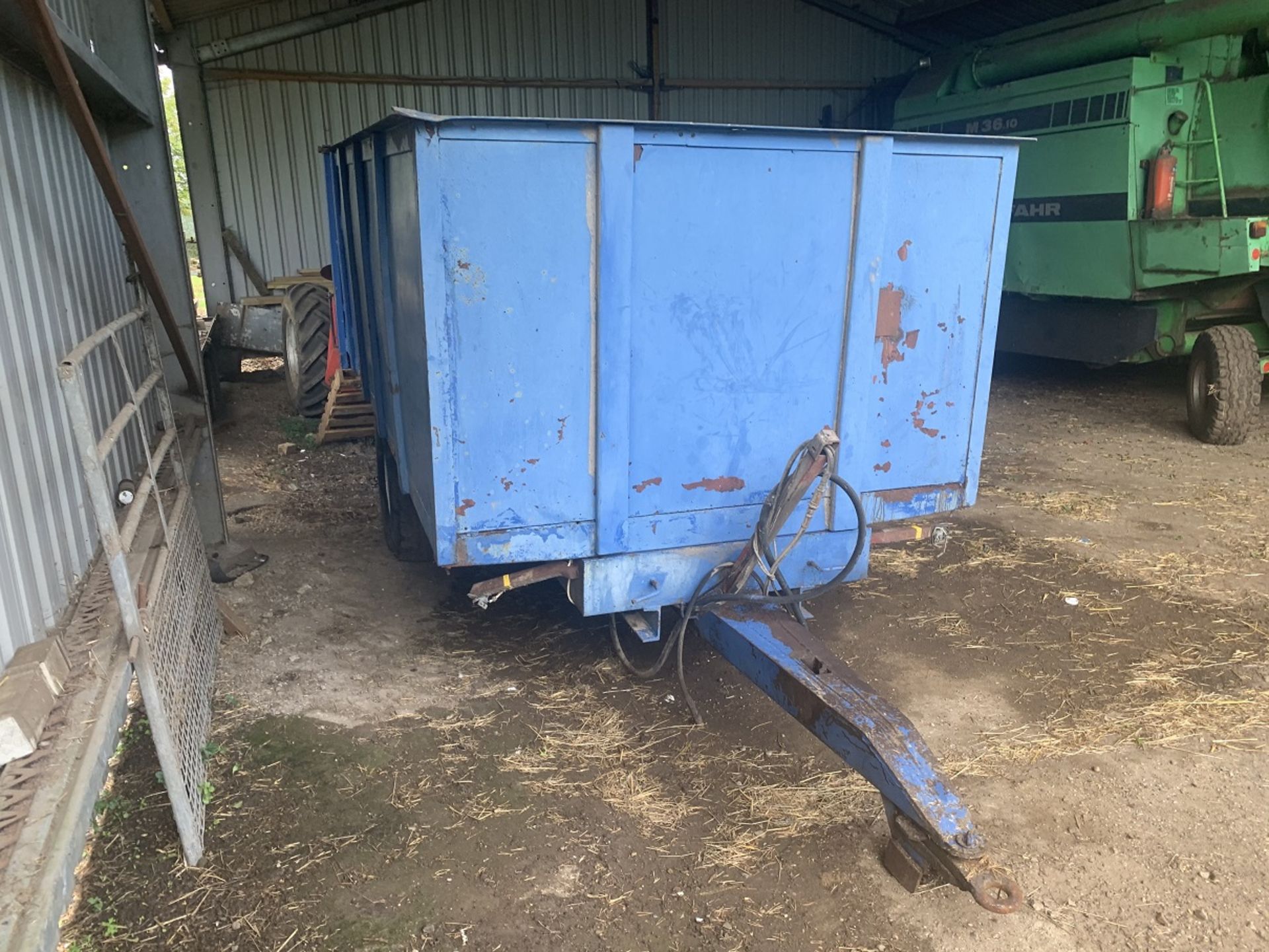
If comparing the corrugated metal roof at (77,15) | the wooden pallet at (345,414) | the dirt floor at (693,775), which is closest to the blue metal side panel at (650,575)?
the dirt floor at (693,775)

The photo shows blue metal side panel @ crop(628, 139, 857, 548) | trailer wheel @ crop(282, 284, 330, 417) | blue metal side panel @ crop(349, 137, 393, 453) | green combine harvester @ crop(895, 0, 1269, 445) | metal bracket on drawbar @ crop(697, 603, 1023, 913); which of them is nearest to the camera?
metal bracket on drawbar @ crop(697, 603, 1023, 913)

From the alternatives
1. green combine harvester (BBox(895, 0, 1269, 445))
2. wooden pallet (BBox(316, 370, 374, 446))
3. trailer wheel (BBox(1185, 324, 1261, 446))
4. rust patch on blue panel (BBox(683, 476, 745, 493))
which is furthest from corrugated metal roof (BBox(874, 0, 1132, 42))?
rust patch on blue panel (BBox(683, 476, 745, 493))

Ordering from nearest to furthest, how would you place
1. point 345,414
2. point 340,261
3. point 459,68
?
point 340,261 < point 345,414 < point 459,68

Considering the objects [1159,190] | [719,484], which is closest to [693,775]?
[719,484]

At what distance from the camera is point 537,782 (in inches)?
125

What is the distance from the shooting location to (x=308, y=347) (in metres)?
8.48

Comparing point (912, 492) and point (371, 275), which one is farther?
Answer: point (371, 275)

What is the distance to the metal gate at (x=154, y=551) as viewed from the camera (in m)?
2.47

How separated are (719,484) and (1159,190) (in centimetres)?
623

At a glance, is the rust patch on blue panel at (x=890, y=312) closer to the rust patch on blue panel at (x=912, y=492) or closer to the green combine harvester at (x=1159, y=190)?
the rust patch on blue panel at (x=912, y=492)

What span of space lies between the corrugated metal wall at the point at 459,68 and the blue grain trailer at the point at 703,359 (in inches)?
336

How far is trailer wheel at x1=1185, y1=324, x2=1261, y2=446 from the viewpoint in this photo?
735cm

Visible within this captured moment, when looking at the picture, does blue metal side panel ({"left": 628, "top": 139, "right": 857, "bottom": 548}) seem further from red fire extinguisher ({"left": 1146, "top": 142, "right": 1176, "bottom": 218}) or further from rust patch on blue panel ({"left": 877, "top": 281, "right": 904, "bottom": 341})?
red fire extinguisher ({"left": 1146, "top": 142, "right": 1176, "bottom": 218})

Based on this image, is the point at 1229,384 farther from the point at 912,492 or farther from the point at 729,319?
the point at 729,319
